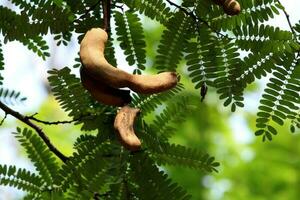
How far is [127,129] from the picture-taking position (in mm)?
823

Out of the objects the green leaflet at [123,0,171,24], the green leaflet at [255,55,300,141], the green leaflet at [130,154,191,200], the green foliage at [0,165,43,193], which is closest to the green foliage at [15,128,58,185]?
the green foliage at [0,165,43,193]

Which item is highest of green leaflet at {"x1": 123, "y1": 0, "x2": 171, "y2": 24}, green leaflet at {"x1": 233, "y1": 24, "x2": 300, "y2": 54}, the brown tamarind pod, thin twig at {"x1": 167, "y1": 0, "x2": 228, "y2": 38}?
green leaflet at {"x1": 123, "y1": 0, "x2": 171, "y2": 24}

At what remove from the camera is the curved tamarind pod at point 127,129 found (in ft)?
2.60

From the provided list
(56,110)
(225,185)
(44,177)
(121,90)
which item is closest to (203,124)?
(225,185)

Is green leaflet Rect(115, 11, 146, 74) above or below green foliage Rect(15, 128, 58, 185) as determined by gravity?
above

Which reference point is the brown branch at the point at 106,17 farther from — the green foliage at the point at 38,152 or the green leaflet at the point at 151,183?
the green foliage at the point at 38,152

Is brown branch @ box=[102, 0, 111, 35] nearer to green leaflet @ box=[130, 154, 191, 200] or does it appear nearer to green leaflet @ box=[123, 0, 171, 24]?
green leaflet @ box=[123, 0, 171, 24]

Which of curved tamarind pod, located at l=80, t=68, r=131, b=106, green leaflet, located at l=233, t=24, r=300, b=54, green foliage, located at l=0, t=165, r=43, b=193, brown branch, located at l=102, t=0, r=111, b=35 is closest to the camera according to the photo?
curved tamarind pod, located at l=80, t=68, r=131, b=106

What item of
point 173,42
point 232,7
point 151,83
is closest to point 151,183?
point 173,42

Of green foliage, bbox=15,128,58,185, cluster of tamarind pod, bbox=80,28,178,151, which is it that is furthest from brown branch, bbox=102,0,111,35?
green foliage, bbox=15,128,58,185

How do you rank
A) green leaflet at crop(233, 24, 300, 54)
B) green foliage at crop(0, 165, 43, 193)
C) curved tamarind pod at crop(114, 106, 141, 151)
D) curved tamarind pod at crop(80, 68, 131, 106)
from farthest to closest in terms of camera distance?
green foliage at crop(0, 165, 43, 193) → green leaflet at crop(233, 24, 300, 54) → curved tamarind pod at crop(80, 68, 131, 106) → curved tamarind pod at crop(114, 106, 141, 151)

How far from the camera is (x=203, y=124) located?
5.66m

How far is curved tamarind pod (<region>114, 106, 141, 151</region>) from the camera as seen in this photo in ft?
2.60

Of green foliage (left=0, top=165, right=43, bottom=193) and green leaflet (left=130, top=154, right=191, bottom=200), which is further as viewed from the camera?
green foliage (left=0, top=165, right=43, bottom=193)
